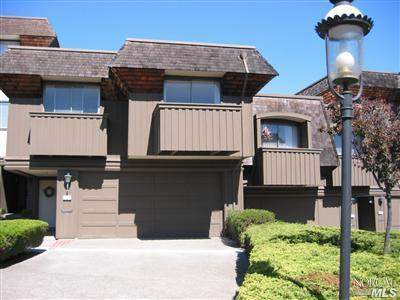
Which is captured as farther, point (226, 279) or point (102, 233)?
point (102, 233)

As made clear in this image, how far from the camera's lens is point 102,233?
17484mm

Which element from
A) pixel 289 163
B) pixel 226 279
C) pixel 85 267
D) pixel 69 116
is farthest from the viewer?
pixel 289 163

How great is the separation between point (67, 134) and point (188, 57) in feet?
17.0

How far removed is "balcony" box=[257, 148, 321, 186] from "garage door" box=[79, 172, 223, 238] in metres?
2.16

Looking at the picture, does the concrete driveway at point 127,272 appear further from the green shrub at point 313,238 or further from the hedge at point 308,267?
the hedge at point 308,267

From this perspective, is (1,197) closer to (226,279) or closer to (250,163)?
(250,163)

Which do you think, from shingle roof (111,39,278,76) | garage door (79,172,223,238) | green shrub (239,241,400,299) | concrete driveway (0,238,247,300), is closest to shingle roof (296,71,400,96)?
shingle roof (111,39,278,76)

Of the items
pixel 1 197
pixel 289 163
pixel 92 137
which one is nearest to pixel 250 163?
pixel 289 163

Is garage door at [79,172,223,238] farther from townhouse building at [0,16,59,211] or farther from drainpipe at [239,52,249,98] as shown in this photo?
townhouse building at [0,16,59,211]

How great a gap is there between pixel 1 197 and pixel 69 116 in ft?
17.7

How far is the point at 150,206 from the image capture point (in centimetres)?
1773

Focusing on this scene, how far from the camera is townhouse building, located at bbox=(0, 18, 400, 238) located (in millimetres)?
16500

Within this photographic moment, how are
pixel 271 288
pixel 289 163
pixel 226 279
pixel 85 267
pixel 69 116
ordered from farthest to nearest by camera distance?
pixel 289 163
pixel 69 116
pixel 85 267
pixel 226 279
pixel 271 288

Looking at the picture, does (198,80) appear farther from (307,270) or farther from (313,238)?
(307,270)
